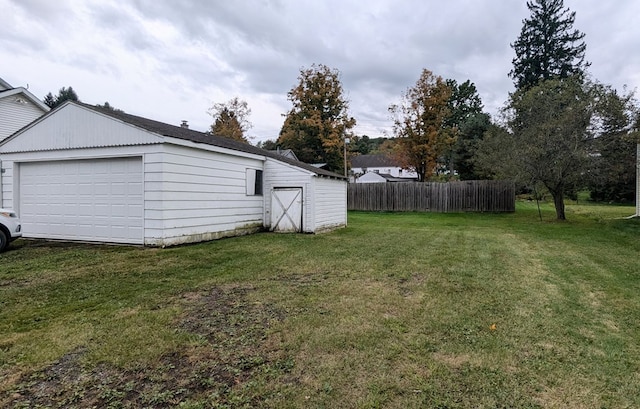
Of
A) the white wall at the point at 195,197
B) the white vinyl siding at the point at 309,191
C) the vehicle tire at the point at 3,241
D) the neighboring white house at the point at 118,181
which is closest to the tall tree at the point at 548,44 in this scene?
the white vinyl siding at the point at 309,191

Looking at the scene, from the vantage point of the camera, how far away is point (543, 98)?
50.4ft

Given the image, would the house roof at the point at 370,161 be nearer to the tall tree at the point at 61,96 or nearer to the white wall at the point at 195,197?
the tall tree at the point at 61,96

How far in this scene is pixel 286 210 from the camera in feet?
39.6

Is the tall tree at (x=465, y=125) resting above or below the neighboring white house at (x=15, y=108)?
above

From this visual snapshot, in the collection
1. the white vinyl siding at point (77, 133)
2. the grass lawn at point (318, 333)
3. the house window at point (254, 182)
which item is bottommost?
the grass lawn at point (318, 333)

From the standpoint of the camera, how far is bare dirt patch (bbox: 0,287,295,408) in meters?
2.34

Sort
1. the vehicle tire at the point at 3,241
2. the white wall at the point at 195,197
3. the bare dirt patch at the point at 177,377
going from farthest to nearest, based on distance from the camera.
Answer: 1. the white wall at the point at 195,197
2. the vehicle tire at the point at 3,241
3. the bare dirt patch at the point at 177,377

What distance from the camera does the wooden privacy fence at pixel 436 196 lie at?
20.4m

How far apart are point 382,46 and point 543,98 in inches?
293

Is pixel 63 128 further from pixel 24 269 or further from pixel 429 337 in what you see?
pixel 429 337

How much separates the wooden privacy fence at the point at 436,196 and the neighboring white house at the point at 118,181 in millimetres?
12843

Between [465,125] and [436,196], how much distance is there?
1569 centimetres

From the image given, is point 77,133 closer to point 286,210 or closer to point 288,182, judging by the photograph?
point 288,182

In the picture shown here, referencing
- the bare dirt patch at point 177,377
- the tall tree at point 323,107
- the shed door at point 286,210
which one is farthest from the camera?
the tall tree at point 323,107
